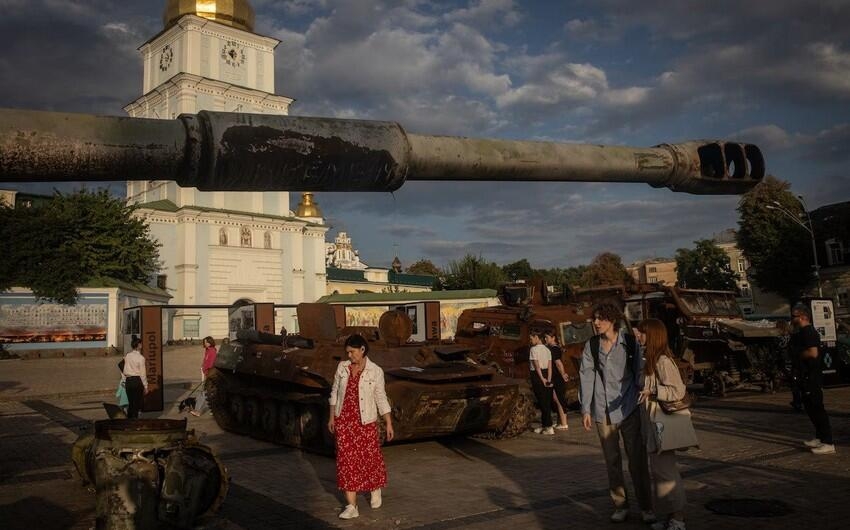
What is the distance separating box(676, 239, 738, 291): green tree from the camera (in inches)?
2295

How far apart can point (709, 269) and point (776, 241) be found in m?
16.7

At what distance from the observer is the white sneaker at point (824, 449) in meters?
7.86

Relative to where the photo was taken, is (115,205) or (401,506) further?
(115,205)

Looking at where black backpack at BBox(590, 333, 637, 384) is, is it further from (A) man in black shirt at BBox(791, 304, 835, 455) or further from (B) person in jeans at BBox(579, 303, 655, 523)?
(A) man in black shirt at BBox(791, 304, 835, 455)

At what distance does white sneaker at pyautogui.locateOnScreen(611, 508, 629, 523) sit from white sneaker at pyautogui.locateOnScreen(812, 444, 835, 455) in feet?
11.8

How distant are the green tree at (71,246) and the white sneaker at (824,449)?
2786cm

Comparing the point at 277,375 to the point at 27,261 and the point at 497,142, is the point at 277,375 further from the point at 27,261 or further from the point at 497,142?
the point at 27,261

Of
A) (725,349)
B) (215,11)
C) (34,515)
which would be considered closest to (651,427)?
(34,515)

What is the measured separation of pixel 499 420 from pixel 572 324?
4026 mm

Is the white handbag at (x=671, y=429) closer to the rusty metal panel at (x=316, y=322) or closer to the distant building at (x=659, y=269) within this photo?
the rusty metal panel at (x=316, y=322)

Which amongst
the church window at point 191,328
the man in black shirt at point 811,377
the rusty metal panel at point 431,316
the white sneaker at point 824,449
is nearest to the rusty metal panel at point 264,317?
the rusty metal panel at point 431,316

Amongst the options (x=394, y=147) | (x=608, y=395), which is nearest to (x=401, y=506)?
(x=608, y=395)

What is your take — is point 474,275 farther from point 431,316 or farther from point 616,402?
point 616,402

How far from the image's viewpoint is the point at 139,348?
12.1 metres
